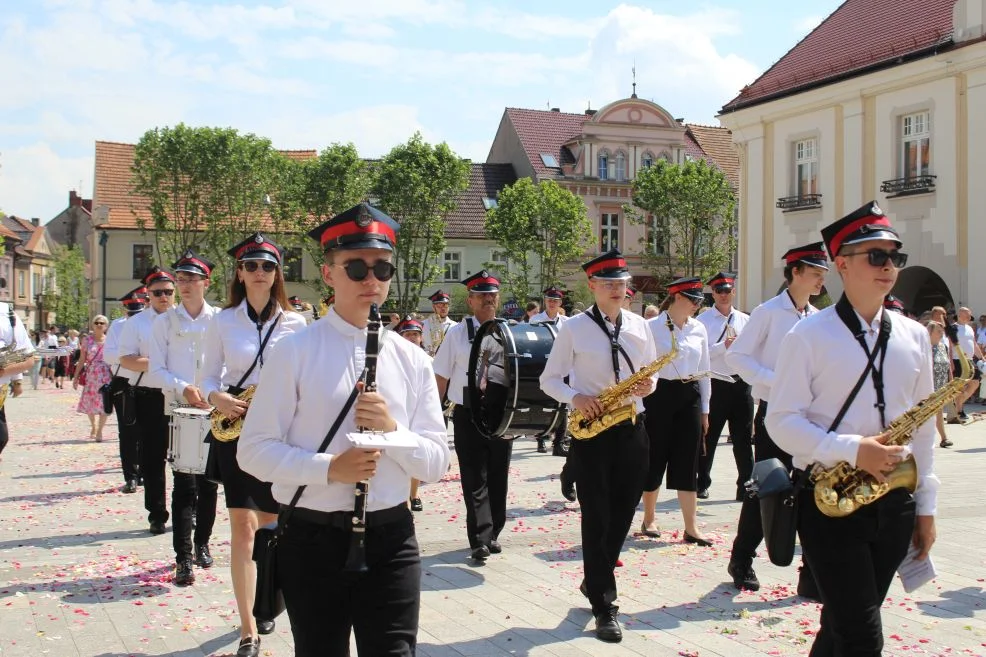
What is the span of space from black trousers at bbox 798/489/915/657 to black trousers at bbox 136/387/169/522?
20.1 feet

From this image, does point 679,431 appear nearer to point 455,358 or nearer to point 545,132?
point 455,358

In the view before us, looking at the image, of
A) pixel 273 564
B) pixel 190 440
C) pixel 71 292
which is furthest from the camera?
pixel 71 292

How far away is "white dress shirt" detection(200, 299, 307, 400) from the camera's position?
640 cm

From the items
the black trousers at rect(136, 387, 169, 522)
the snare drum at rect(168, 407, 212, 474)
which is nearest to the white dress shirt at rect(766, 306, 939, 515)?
the snare drum at rect(168, 407, 212, 474)

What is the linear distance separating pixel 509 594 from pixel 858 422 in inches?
147

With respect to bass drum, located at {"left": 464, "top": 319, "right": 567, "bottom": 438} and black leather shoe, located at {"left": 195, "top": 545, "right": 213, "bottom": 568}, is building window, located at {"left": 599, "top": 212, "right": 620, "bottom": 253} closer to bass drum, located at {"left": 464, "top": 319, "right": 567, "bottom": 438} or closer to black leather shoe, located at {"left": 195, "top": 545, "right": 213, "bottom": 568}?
bass drum, located at {"left": 464, "top": 319, "right": 567, "bottom": 438}

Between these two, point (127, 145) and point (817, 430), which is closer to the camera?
point (817, 430)

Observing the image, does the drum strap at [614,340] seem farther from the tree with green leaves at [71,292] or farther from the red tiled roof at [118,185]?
the tree with green leaves at [71,292]

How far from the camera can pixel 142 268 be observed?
59406mm

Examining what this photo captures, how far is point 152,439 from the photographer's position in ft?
29.5

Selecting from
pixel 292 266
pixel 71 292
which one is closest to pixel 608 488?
pixel 292 266

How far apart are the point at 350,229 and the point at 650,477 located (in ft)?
19.5

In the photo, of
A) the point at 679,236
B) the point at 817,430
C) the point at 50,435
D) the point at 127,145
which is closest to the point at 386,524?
the point at 817,430

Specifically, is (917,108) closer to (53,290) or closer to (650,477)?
(650,477)
